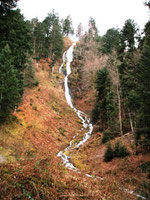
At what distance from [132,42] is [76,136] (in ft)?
64.4

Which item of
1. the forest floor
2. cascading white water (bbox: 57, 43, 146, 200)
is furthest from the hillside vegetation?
cascading white water (bbox: 57, 43, 146, 200)

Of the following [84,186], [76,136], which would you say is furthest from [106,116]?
[84,186]

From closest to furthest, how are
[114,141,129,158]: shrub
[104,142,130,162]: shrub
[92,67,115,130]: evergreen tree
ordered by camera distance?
[114,141,129,158]: shrub
[104,142,130,162]: shrub
[92,67,115,130]: evergreen tree

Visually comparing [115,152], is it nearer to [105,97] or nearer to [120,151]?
[120,151]

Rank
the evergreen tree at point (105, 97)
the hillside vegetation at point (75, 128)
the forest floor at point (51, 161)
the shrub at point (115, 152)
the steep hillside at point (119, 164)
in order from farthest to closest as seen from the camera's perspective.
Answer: the evergreen tree at point (105, 97)
the shrub at point (115, 152)
the steep hillside at point (119, 164)
the hillside vegetation at point (75, 128)
the forest floor at point (51, 161)

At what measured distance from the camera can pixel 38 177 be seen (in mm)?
3645

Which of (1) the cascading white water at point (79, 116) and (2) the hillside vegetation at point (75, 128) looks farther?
(1) the cascading white water at point (79, 116)

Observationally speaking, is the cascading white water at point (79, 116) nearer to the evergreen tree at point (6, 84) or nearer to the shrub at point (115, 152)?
the shrub at point (115, 152)

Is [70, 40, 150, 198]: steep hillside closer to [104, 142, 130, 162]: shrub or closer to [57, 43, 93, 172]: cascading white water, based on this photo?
[104, 142, 130, 162]: shrub

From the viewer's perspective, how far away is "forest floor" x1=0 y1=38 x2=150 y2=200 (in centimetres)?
345

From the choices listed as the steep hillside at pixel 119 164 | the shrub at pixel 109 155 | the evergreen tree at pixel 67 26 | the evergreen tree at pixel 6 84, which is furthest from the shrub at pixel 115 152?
the evergreen tree at pixel 67 26

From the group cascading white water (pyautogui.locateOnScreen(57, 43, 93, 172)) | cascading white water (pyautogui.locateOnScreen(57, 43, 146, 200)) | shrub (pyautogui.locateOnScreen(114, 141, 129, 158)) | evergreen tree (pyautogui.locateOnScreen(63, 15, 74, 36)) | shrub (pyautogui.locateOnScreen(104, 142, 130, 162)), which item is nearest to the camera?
cascading white water (pyautogui.locateOnScreen(57, 43, 146, 200))

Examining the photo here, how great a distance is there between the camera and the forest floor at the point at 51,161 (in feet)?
11.3

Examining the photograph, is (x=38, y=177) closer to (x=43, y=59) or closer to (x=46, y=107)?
(x=46, y=107)
